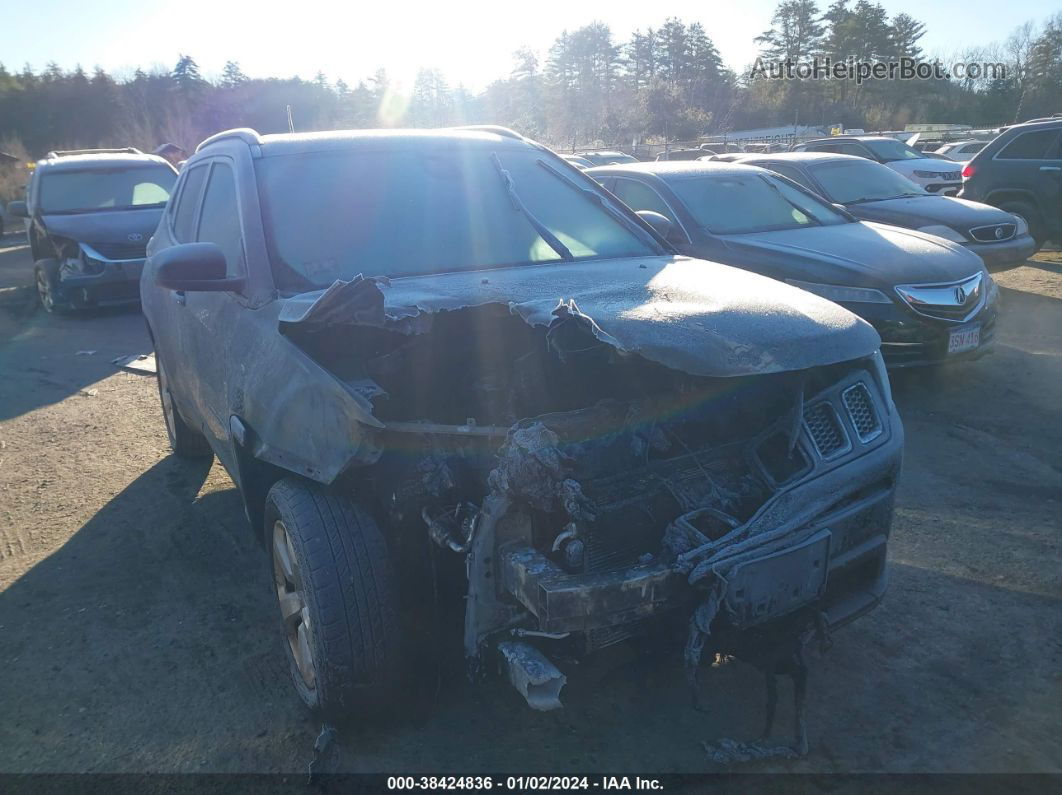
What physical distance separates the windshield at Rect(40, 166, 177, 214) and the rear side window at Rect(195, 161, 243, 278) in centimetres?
803

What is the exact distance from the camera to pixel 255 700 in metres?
3.02

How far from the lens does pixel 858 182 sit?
926 centimetres

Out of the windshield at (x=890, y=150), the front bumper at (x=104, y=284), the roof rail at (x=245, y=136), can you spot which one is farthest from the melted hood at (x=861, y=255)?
the windshield at (x=890, y=150)

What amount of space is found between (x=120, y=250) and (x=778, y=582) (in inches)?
404

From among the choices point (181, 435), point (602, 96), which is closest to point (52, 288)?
point (181, 435)

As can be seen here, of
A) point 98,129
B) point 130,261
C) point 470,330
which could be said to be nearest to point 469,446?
point 470,330

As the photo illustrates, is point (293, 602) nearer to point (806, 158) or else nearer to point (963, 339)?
point (963, 339)

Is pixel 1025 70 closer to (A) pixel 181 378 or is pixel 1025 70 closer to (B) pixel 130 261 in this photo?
(B) pixel 130 261

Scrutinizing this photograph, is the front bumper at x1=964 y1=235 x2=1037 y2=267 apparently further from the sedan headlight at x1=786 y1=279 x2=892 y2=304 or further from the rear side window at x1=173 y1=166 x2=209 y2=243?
the rear side window at x1=173 y1=166 x2=209 y2=243

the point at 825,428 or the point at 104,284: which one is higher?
the point at 825,428

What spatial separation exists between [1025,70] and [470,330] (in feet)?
155

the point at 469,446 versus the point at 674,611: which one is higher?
the point at 469,446

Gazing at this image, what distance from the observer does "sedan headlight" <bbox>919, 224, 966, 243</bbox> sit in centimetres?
857

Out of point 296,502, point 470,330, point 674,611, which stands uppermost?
point 470,330
